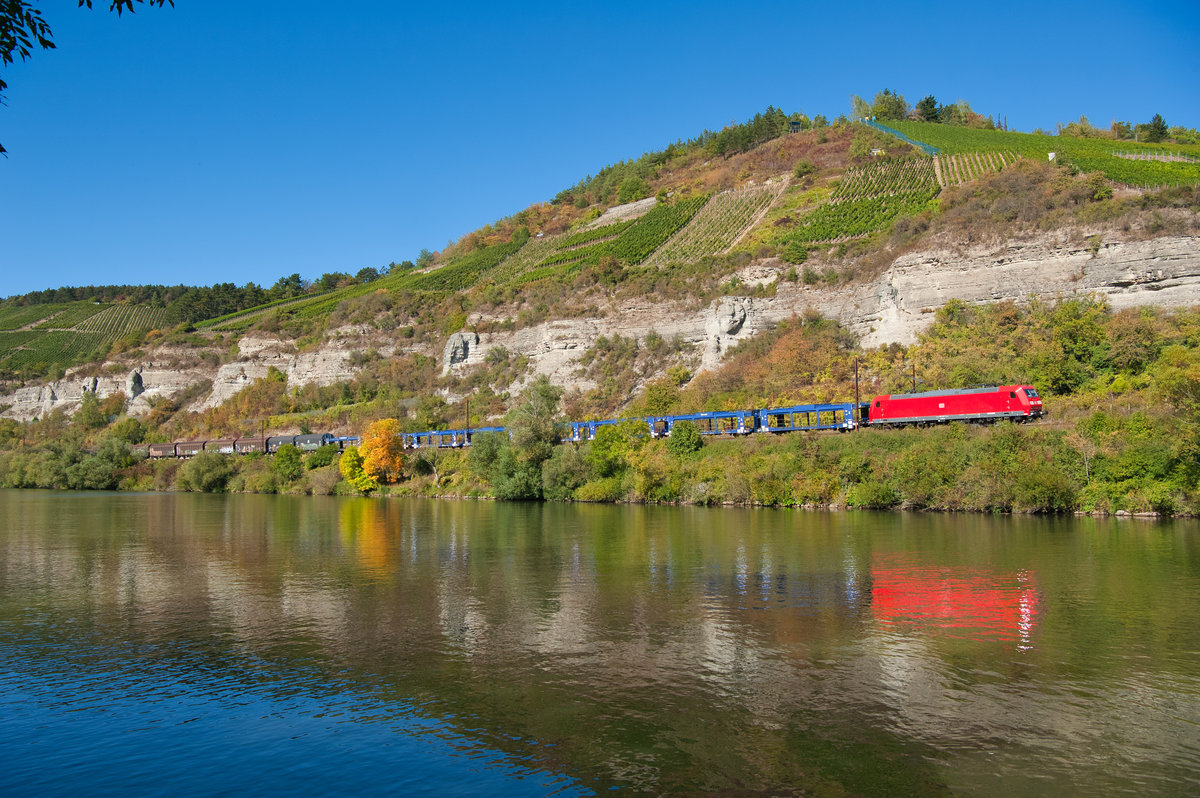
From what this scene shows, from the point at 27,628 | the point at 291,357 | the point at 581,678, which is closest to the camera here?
the point at 581,678

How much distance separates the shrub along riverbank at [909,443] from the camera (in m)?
34.4

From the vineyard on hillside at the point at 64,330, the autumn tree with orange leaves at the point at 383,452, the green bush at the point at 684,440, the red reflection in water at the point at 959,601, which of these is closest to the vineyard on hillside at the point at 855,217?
the green bush at the point at 684,440

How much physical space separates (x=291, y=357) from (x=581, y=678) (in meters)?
91.6

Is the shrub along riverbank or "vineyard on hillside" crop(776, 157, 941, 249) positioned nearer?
the shrub along riverbank

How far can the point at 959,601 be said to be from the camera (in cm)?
1889

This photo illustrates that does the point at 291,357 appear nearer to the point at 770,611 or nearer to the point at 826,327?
the point at 826,327

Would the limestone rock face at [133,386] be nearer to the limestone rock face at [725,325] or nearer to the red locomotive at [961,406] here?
the limestone rock face at [725,325]

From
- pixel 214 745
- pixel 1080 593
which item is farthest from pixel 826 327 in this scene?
pixel 214 745

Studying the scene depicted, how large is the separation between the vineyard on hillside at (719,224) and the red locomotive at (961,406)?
39.0 metres

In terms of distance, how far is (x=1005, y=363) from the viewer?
45.2 m

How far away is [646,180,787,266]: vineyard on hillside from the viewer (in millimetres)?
82438

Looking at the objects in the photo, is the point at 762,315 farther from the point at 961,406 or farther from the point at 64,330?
the point at 64,330

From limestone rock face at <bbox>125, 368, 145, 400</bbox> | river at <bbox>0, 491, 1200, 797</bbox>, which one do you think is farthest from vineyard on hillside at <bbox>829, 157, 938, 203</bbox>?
limestone rock face at <bbox>125, 368, 145, 400</bbox>

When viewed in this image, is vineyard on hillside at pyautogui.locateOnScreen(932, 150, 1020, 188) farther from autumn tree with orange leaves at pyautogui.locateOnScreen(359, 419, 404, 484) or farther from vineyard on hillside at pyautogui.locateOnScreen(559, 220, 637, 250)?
autumn tree with orange leaves at pyautogui.locateOnScreen(359, 419, 404, 484)
